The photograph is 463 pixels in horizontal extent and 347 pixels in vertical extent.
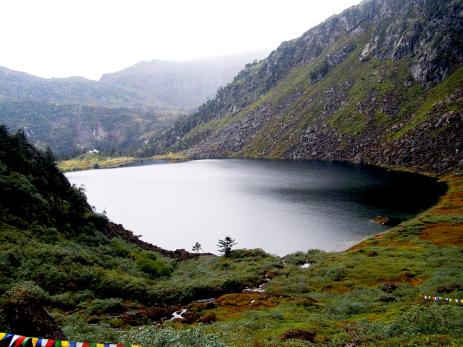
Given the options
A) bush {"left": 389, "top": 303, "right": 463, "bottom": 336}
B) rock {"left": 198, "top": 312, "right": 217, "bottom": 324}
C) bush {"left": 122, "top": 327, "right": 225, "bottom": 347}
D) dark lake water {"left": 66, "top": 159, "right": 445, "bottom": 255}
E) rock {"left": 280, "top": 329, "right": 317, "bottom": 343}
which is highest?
bush {"left": 122, "top": 327, "right": 225, "bottom": 347}

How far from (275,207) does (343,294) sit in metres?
72.8

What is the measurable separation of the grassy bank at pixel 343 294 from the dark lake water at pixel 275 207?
11.9 meters

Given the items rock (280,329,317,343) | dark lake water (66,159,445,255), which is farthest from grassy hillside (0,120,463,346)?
dark lake water (66,159,445,255)

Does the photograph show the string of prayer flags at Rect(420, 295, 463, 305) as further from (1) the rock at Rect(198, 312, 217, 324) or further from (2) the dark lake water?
(2) the dark lake water

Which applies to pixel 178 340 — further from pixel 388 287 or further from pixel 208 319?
pixel 388 287

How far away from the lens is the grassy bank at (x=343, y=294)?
25578 mm

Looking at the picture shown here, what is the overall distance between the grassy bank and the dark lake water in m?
11.9

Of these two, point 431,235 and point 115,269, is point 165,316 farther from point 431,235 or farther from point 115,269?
point 431,235

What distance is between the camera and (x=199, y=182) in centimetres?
19662

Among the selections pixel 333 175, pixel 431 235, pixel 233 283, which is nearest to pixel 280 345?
pixel 233 283

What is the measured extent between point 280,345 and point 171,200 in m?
134

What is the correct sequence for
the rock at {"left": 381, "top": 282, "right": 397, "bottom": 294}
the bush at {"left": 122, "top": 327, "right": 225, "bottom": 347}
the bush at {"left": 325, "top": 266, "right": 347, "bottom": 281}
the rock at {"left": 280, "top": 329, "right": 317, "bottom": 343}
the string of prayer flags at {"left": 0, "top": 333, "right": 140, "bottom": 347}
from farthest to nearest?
the bush at {"left": 325, "top": 266, "right": 347, "bottom": 281} → the rock at {"left": 381, "top": 282, "right": 397, "bottom": 294} → the rock at {"left": 280, "top": 329, "right": 317, "bottom": 343} → the bush at {"left": 122, "top": 327, "right": 225, "bottom": 347} → the string of prayer flags at {"left": 0, "top": 333, "right": 140, "bottom": 347}

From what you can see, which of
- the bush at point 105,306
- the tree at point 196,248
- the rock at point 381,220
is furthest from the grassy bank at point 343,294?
the tree at point 196,248

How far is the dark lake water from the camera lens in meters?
97.4
